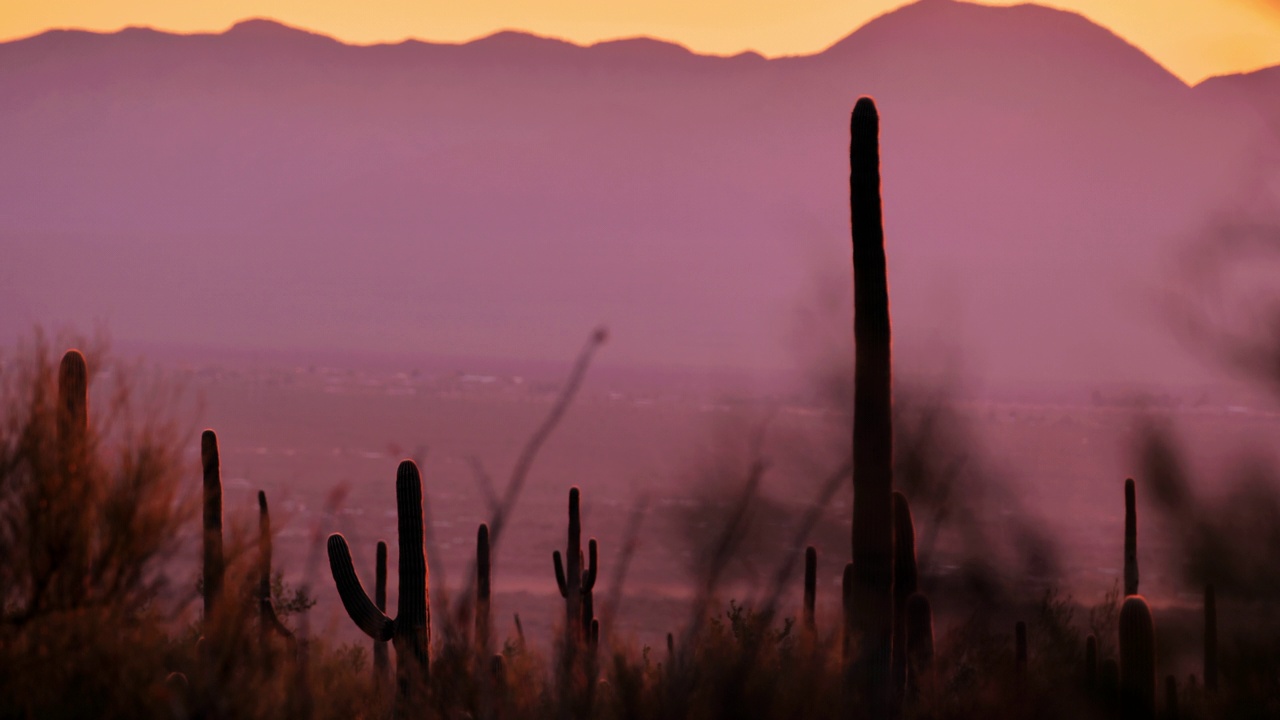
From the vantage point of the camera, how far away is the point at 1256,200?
858 inches

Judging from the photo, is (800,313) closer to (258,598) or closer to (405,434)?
(258,598)

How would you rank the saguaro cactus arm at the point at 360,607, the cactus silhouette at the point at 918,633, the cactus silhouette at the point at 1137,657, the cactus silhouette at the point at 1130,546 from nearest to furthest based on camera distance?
the cactus silhouette at the point at 1137,657, the saguaro cactus arm at the point at 360,607, the cactus silhouette at the point at 918,633, the cactus silhouette at the point at 1130,546

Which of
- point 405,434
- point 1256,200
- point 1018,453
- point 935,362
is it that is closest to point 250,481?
point 405,434

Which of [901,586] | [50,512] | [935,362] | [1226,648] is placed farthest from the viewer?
[935,362]

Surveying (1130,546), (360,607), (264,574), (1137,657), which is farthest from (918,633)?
(1130,546)

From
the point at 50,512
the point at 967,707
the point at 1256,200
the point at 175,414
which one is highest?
the point at 1256,200

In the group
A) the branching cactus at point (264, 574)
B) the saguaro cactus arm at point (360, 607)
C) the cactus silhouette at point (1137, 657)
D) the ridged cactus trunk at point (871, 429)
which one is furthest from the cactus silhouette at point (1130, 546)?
the branching cactus at point (264, 574)

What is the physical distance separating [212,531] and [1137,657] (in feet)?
27.3

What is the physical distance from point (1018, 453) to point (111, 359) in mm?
150547

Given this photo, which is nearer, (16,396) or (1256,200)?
(16,396)

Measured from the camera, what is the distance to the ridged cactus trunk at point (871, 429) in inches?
444

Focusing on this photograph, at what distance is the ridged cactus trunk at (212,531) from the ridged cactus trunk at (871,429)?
5285mm

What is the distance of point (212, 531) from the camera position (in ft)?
39.9

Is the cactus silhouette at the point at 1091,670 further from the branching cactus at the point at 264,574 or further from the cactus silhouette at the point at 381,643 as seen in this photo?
the branching cactus at the point at 264,574
